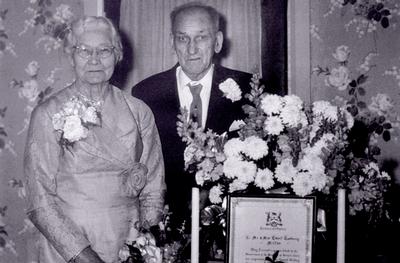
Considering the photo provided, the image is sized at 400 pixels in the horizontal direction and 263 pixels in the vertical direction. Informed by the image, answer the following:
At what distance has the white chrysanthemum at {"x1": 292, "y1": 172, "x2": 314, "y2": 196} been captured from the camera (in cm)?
156

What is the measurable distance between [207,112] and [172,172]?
0.28m

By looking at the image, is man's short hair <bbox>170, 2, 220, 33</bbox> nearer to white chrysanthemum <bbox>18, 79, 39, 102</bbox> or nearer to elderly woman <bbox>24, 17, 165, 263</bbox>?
elderly woman <bbox>24, 17, 165, 263</bbox>

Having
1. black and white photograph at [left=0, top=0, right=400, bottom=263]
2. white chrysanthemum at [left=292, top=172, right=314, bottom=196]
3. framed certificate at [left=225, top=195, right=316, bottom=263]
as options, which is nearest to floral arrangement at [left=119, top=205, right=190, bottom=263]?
black and white photograph at [left=0, top=0, right=400, bottom=263]

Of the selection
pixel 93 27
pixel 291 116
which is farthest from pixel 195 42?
pixel 291 116

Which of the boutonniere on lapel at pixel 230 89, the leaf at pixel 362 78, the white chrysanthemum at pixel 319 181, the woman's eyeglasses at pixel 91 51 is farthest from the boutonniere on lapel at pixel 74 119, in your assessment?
the leaf at pixel 362 78

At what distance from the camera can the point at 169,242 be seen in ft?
5.27

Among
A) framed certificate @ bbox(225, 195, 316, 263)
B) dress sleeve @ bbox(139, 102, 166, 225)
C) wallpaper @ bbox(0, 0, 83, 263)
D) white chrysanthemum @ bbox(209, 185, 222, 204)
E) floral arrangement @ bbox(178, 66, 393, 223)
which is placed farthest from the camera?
wallpaper @ bbox(0, 0, 83, 263)

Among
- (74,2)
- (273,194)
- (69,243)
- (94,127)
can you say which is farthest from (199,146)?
(74,2)

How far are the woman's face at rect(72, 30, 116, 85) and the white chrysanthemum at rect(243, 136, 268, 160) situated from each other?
64 cm

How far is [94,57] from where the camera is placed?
6.38 feet

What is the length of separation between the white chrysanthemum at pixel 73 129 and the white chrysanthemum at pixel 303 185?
0.78 meters

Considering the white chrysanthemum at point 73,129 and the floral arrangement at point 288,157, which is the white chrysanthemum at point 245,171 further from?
the white chrysanthemum at point 73,129

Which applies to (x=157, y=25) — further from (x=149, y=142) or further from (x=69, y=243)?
(x=69, y=243)

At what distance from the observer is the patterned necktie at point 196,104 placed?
6.93 ft
